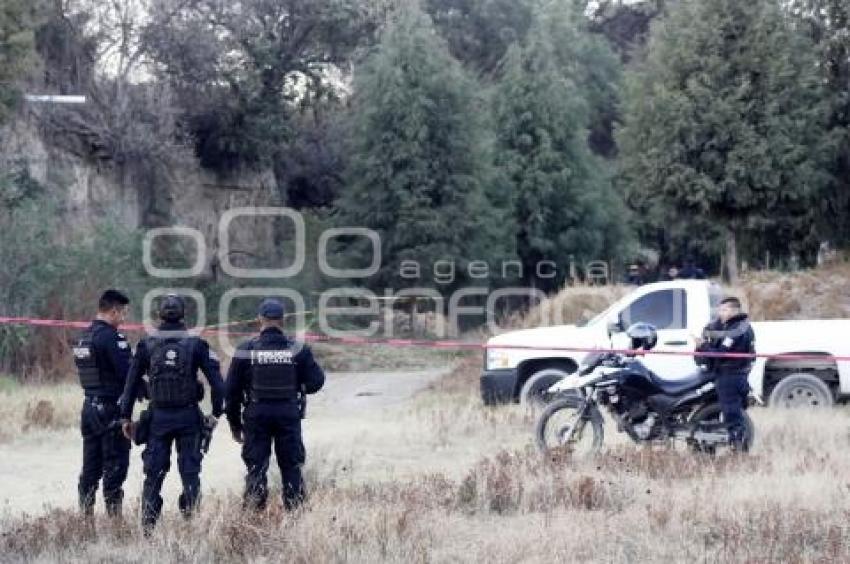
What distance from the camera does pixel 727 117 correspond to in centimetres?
2645

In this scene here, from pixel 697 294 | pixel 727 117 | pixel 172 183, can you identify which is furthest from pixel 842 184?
pixel 172 183

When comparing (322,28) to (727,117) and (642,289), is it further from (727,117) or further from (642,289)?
(642,289)

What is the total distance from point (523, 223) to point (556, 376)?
1935 cm

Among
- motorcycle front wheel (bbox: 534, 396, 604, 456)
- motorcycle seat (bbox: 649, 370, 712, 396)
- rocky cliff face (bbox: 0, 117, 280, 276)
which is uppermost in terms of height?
rocky cliff face (bbox: 0, 117, 280, 276)

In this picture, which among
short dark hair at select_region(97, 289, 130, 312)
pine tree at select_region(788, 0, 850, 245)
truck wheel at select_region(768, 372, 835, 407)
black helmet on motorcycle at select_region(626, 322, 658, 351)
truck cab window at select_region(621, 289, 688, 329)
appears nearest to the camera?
short dark hair at select_region(97, 289, 130, 312)

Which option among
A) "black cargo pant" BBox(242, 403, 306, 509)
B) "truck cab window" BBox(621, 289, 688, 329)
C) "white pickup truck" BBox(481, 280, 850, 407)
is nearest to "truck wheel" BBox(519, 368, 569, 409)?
"white pickup truck" BBox(481, 280, 850, 407)

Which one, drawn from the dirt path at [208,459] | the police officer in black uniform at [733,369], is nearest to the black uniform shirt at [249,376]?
the dirt path at [208,459]

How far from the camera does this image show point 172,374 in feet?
27.1

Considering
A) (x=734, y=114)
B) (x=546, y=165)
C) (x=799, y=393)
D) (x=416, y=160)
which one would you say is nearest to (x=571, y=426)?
(x=799, y=393)

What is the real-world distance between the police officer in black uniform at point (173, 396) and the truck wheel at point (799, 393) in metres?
A: 8.59

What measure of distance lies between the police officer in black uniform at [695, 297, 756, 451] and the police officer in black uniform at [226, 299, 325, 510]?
167 inches

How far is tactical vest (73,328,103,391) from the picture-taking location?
29.2 feet

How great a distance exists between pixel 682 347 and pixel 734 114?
12.8 metres

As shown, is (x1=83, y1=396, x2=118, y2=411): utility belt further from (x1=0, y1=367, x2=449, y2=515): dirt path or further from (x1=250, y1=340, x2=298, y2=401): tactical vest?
(x1=250, y1=340, x2=298, y2=401): tactical vest
